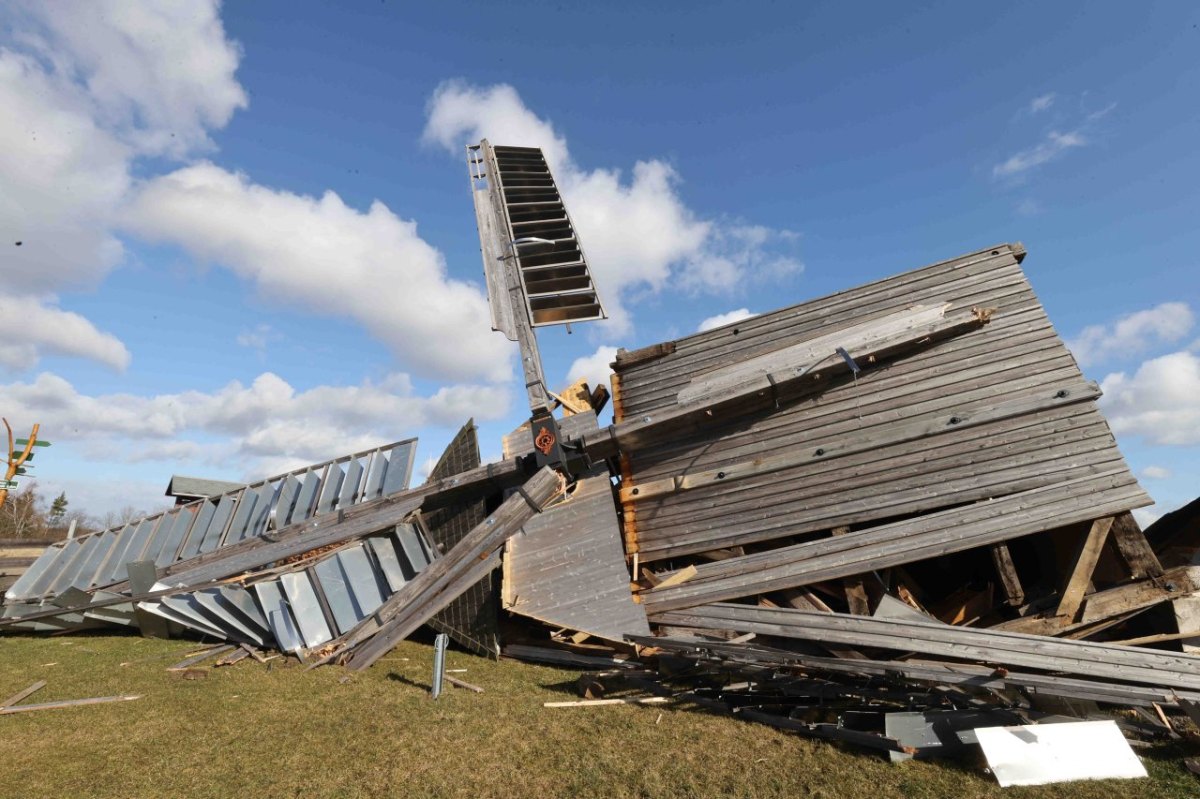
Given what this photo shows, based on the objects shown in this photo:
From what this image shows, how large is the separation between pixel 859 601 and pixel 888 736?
3527 millimetres

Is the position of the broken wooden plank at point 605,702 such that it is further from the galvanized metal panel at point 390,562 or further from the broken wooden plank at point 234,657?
the broken wooden plank at point 234,657

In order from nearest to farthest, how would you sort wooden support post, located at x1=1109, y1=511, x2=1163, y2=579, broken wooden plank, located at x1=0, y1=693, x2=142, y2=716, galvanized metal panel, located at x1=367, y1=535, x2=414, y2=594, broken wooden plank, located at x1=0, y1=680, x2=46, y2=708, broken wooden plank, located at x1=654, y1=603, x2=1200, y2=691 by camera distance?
broken wooden plank, located at x1=654, y1=603, x2=1200, y2=691 → broken wooden plank, located at x1=0, y1=693, x2=142, y2=716 → broken wooden plank, located at x1=0, y1=680, x2=46, y2=708 → wooden support post, located at x1=1109, y1=511, x2=1163, y2=579 → galvanized metal panel, located at x1=367, y1=535, x2=414, y2=594

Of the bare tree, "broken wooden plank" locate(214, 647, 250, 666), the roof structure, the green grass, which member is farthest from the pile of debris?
the bare tree

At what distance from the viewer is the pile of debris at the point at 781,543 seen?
7719 mm

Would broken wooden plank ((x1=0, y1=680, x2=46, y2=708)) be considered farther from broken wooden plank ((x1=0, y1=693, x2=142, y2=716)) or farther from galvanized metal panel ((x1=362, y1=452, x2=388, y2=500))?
galvanized metal panel ((x1=362, y1=452, x2=388, y2=500))

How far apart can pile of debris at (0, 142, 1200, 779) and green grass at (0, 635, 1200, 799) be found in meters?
0.89

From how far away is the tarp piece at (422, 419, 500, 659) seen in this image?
11000mm

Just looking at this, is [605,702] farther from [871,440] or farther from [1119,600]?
[1119,600]

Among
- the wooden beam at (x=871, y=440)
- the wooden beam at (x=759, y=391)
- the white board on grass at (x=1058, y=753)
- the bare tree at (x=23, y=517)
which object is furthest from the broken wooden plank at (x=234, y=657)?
the bare tree at (x=23, y=517)

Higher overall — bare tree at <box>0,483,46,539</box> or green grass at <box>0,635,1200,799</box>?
bare tree at <box>0,483,46,539</box>

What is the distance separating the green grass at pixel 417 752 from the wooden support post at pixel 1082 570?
2647 millimetres

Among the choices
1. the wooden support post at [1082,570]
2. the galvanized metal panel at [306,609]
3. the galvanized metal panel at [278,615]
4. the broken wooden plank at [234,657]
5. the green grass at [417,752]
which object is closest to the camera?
the green grass at [417,752]

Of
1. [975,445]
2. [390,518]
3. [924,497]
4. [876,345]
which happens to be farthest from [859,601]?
[390,518]

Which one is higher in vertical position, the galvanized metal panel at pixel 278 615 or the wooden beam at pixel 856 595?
the galvanized metal panel at pixel 278 615
